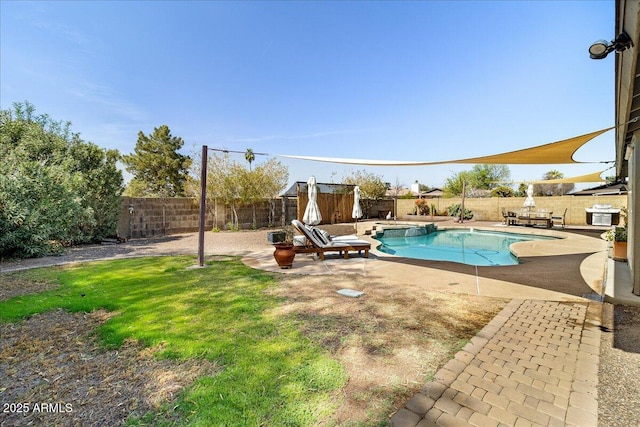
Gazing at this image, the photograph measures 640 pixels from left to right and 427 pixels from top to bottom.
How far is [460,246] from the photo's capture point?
12.7 m

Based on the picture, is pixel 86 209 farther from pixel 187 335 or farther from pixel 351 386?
pixel 351 386

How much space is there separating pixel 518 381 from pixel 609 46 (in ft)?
10.7

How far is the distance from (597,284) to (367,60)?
42.7 feet

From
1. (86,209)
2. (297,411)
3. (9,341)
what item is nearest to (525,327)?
(297,411)

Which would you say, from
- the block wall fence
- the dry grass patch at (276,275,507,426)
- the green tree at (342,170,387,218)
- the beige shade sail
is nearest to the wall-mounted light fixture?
the beige shade sail

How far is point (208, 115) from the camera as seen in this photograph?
18.3 m

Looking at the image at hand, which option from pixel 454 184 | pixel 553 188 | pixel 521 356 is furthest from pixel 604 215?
pixel 553 188

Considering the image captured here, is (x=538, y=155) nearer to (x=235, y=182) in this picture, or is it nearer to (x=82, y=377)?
(x=82, y=377)

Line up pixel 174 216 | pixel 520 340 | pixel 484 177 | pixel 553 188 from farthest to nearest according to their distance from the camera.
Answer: pixel 484 177 < pixel 553 188 < pixel 174 216 < pixel 520 340

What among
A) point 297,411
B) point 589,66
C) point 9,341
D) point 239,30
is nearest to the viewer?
point 297,411

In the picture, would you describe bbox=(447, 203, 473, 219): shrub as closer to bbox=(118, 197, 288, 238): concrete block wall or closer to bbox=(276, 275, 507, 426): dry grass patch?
bbox=(118, 197, 288, 238): concrete block wall

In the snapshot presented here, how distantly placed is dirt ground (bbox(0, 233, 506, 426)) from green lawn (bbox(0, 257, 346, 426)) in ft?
0.56

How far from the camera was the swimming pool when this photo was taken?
394 inches

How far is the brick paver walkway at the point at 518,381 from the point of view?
2020mm
